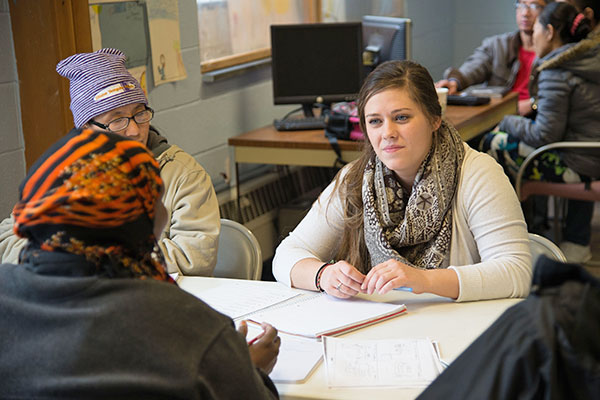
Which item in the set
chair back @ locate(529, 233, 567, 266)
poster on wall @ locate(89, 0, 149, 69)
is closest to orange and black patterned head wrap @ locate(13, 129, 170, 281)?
chair back @ locate(529, 233, 567, 266)

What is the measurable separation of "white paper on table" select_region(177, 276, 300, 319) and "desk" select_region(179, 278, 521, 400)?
9.7 inches

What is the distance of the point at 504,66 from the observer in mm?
4395

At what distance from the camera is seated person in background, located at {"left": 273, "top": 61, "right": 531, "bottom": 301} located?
1724 millimetres

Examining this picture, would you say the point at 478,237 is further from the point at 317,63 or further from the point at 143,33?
the point at 317,63

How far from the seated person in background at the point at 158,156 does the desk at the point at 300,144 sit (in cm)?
114

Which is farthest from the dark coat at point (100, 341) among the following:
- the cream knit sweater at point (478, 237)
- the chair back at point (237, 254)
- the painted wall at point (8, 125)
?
the painted wall at point (8, 125)

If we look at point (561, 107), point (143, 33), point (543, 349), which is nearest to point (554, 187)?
point (561, 107)

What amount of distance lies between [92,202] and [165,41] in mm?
2186

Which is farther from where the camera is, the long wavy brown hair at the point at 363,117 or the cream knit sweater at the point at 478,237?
the long wavy brown hair at the point at 363,117

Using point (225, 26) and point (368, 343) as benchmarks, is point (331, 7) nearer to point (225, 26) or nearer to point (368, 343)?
point (225, 26)

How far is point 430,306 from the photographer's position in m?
1.68

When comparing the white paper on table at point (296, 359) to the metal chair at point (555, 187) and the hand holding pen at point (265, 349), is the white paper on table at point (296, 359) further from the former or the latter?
the metal chair at point (555, 187)

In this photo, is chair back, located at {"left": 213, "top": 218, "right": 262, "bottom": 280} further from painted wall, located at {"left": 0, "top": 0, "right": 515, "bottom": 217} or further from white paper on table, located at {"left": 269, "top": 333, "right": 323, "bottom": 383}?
painted wall, located at {"left": 0, "top": 0, "right": 515, "bottom": 217}

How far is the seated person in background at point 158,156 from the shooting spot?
77.8 inches
